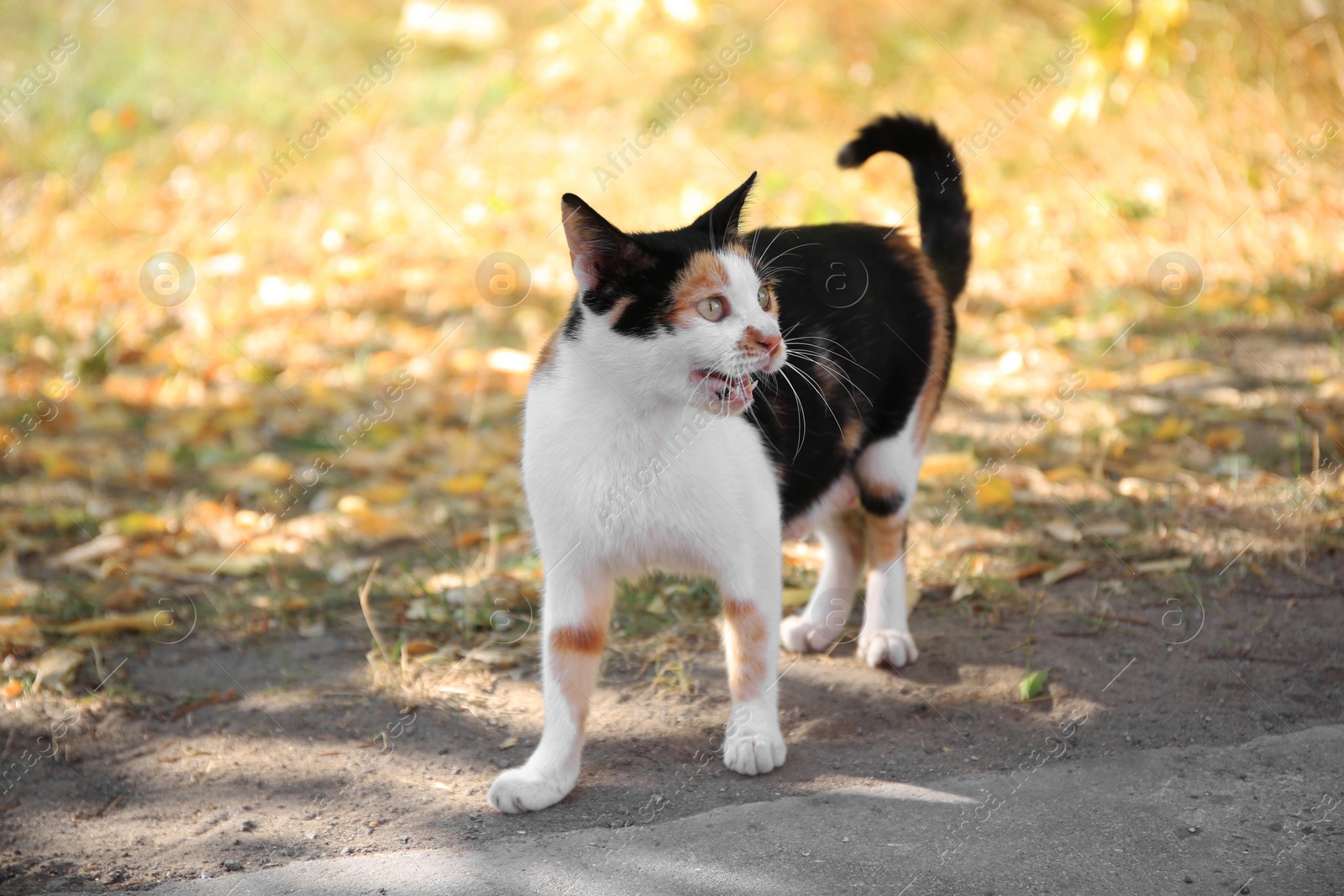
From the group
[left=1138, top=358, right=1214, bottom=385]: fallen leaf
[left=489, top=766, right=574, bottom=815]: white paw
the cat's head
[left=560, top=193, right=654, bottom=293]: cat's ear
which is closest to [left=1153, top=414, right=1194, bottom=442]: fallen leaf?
[left=1138, top=358, right=1214, bottom=385]: fallen leaf

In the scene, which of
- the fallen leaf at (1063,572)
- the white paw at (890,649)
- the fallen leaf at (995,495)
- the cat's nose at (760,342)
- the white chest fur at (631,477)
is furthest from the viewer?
the fallen leaf at (995,495)

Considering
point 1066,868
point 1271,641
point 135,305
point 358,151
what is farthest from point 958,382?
point 358,151

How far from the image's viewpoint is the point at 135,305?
5977 millimetres

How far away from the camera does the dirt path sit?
2.37 metres

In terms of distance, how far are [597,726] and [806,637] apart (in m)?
0.66

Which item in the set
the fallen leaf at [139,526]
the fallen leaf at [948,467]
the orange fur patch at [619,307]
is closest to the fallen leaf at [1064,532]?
the fallen leaf at [948,467]

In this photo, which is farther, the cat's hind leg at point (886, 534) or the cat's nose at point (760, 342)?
the cat's hind leg at point (886, 534)

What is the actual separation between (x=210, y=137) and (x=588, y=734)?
20.6 ft

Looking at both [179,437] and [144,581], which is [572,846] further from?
[179,437]

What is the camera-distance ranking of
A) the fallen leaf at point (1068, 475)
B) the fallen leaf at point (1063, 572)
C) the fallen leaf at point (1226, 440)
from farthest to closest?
the fallen leaf at point (1226, 440) < the fallen leaf at point (1068, 475) < the fallen leaf at point (1063, 572)

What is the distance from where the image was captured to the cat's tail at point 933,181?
3.05m

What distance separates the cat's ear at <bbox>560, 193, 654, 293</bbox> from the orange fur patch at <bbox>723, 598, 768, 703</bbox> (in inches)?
30.0

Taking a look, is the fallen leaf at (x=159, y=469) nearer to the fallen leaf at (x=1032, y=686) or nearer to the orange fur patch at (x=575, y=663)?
the orange fur patch at (x=575, y=663)

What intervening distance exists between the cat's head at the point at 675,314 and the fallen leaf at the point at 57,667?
185 centimetres
